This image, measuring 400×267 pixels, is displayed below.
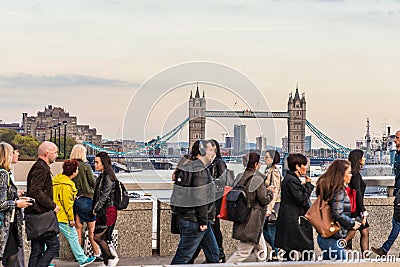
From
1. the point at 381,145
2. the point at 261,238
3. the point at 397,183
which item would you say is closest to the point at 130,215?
the point at 261,238

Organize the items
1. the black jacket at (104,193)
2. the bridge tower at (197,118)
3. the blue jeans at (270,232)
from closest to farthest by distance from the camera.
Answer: the bridge tower at (197,118) < the black jacket at (104,193) < the blue jeans at (270,232)

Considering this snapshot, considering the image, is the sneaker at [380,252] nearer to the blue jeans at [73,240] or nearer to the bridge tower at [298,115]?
the blue jeans at [73,240]

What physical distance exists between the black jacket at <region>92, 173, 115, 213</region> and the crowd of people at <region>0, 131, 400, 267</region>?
1cm

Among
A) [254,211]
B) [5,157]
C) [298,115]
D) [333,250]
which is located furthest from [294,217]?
[298,115]

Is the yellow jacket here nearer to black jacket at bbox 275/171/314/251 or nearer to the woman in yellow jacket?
the woman in yellow jacket

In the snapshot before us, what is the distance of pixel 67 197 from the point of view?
8.53m

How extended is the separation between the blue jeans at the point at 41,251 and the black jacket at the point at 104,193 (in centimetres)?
73

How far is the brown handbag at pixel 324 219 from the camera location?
698 cm

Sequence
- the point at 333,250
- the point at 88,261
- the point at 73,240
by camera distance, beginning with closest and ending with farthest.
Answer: the point at 333,250, the point at 73,240, the point at 88,261

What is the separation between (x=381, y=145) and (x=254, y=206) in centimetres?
7550

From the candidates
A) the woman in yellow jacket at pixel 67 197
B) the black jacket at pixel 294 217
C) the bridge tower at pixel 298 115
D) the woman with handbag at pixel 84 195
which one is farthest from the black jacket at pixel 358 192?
the bridge tower at pixel 298 115

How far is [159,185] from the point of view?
9297 mm

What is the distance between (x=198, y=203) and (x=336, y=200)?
1610mm

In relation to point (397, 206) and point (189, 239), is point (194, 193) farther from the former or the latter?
point (397, 206)
